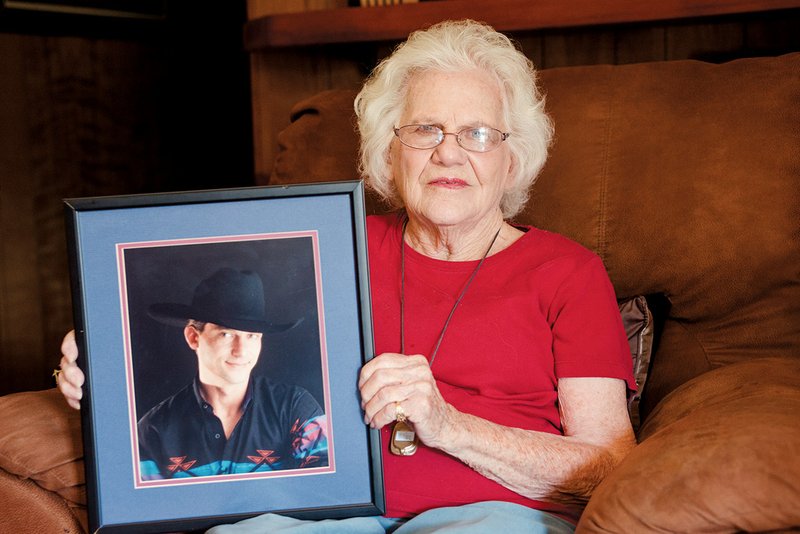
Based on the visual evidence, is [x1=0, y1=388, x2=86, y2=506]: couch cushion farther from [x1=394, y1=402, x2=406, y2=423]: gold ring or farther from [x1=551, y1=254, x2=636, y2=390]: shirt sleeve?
[x1=551, y1=254, x2=636, y2=390]: shirt sleeve

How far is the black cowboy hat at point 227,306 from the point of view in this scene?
1156 mm

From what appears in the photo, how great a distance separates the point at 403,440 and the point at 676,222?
0.68m

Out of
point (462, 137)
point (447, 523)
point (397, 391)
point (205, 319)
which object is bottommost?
point (447, 523)

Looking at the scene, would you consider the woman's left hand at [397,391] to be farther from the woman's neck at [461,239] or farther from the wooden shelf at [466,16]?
the wooden shelf at [466,16]

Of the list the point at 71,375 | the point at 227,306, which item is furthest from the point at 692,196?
the point at 71,375

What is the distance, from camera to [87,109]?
10.1 feet

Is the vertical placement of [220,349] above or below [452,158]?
below

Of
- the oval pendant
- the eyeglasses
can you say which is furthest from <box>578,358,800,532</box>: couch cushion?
the eyeglasses

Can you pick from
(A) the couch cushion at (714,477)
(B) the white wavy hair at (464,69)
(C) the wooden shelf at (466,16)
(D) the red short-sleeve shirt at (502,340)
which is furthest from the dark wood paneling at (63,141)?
(A) the couch cushion at (714,477)

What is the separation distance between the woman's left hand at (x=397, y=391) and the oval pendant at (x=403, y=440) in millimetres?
95

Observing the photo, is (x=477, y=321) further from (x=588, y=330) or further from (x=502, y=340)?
(x=588, y=330)

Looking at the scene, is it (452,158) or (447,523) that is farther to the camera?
(452,158)

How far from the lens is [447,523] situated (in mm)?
1235

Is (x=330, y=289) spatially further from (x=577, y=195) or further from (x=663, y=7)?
(x=663, y=7)
